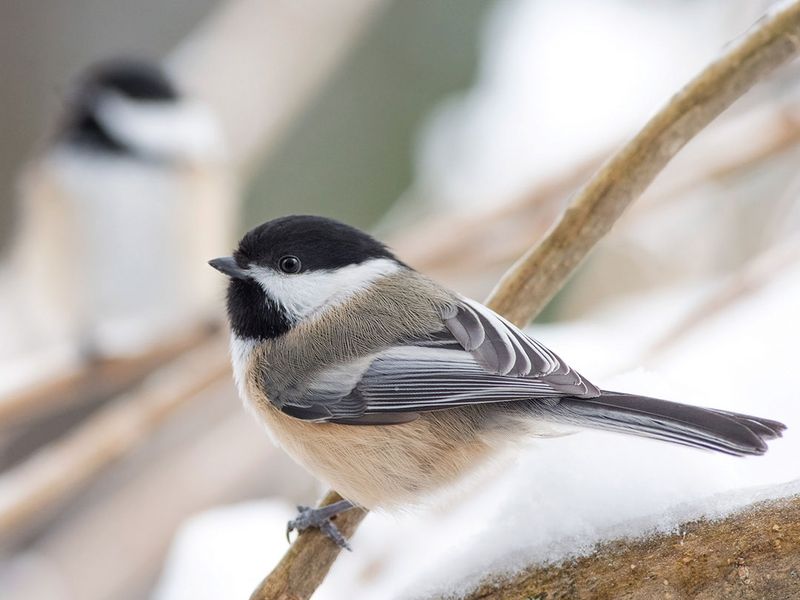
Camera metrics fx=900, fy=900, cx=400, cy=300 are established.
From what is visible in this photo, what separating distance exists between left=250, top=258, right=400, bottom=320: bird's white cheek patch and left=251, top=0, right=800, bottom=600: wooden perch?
0.22m

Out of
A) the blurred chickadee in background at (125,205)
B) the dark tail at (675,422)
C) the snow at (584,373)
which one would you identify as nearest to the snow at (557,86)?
the snow at (584,373)

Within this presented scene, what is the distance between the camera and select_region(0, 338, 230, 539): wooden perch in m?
1.59

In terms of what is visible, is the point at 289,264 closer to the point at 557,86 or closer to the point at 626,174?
the point at 626,174

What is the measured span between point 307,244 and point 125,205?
1.56 m

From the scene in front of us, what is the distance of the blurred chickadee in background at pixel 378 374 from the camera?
104 cm

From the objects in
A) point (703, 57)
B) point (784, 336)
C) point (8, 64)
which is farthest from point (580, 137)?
point (8, 64)

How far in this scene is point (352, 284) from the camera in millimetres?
1247

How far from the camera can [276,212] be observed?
147 inches

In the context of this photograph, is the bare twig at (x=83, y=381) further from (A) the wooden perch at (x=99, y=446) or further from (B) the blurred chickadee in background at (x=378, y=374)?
(B) the blurred chickadee in background at (x=378, y=374)

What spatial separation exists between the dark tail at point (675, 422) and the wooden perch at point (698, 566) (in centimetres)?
7

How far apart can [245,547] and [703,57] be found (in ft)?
5.51

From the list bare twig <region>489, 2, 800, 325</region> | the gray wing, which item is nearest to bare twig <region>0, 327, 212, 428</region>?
the gray wing

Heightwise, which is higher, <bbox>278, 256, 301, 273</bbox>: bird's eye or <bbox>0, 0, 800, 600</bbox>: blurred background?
<bbox>0, 0, 800, 600</bbox>: blurred background

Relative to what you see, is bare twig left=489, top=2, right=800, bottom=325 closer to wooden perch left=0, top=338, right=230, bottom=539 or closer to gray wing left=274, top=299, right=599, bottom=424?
gray wing left=274, top=299, right=599, bottom=424
